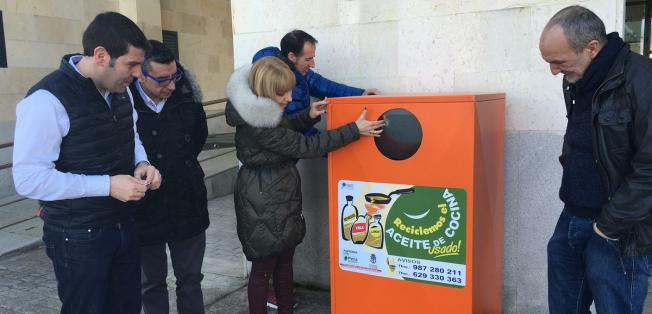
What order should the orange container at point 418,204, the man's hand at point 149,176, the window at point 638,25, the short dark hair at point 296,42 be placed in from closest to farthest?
the man's hand at point 149,176 < the orange container at point 418,204 < the short dark hair at point 296,42 < the window at point 638,25

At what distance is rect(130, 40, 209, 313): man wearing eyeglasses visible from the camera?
8.29 feet

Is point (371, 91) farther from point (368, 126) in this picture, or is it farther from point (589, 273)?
point (589, 273)

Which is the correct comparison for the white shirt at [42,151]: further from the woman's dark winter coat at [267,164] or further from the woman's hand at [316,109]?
the woman's hand at [316,109]

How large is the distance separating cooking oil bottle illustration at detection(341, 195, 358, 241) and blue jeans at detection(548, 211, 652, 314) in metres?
0.93

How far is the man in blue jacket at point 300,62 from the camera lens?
3031 mm

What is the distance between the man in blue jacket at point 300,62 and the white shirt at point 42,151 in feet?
4.47

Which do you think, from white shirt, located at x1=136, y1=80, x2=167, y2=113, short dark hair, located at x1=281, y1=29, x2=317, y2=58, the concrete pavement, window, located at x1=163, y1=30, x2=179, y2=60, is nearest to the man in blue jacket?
short dark hair, located at x1=281, y1=29, x2=317, y2=58

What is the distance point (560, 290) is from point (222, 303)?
2.26 meters

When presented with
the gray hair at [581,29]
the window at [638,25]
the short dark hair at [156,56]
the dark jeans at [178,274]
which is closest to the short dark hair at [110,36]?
the short dark hair at [156,56]

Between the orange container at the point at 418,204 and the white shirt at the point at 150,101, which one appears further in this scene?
the white shirt at the point at 150,101

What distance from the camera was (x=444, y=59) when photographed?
2.99 meters

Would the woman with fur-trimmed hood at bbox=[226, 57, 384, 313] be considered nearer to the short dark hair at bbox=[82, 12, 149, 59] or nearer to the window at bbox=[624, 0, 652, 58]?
the short dark hair at bbox=[82, 12, 149, 59]

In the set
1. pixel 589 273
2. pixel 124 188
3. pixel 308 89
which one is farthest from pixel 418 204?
pixel 124 188

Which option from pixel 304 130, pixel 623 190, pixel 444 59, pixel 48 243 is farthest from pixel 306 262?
pixel 623 190
